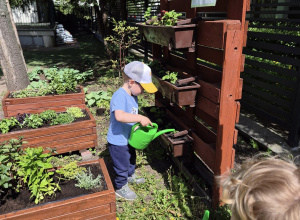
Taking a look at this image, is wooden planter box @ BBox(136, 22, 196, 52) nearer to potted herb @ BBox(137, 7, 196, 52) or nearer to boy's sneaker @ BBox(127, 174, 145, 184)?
potted herb @ BBox(137, 7, 196, 52)

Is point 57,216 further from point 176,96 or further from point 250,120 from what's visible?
point 250,120

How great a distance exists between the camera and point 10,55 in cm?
567

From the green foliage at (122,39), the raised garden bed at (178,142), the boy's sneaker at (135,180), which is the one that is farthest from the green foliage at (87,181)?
the green foliage at (122,39)

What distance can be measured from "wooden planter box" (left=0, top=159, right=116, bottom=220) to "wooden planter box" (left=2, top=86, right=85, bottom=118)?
8.64ft

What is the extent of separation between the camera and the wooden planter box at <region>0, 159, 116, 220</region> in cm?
223

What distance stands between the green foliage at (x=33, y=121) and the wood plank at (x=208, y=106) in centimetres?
234

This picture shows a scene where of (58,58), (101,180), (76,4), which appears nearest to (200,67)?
(101,180)

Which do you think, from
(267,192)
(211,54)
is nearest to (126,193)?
(211,54)

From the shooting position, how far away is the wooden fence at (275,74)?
399cm

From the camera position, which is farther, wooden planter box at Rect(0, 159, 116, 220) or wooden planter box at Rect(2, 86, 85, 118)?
wooden planter box at Rect(2, 86, 85, 118)

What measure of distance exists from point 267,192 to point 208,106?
1.75 meters

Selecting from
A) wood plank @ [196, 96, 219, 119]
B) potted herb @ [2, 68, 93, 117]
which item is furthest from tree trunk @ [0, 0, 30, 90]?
wood plank @ [196, 96, 219, 119]

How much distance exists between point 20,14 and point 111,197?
1764 centimetres

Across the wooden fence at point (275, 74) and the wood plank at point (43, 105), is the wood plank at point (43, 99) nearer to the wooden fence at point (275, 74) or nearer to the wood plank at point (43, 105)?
the wood plank at point (43, 105)
